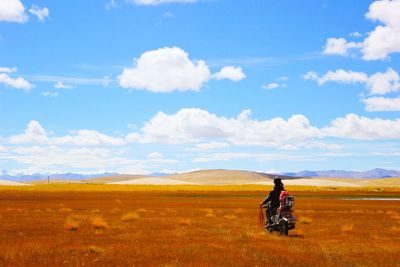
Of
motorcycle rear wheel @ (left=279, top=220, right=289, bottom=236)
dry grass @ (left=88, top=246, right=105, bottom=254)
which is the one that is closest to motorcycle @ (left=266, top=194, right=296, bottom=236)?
motorcycle rear wheel @ (left=279, top=220, right=289, bottom=236)

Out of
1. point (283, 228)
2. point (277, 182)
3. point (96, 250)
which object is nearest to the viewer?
point (96, 250)

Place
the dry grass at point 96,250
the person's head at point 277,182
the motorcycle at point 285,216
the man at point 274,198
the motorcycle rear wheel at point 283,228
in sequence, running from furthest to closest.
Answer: the man at point 274,198
the person's head at point 277,182
the motorcycle rear wheel at point 283,228
the motorcycle at point 285,216
the dry grass at point 96,250

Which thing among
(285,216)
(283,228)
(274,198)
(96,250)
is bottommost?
(96,250)

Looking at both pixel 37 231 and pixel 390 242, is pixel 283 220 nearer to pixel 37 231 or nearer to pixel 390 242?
pixel 390 242

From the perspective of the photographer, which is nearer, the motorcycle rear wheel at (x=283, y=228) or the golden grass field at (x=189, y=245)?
the golden grass field at (x=189, y=245)

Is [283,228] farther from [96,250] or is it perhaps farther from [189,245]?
[96,250]

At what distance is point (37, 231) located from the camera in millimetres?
25828

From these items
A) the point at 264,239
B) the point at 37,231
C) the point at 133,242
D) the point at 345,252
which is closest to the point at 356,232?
the point at 264,239

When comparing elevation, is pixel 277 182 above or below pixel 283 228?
above

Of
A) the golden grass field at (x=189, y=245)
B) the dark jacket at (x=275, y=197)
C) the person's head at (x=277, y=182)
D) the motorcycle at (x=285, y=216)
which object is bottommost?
the golden grass field at (x=189, y=245)

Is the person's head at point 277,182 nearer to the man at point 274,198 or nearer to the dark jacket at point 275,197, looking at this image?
the man at point 274,198

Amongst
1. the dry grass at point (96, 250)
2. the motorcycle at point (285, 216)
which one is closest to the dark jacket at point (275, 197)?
the motorcycle at point (285, 216)

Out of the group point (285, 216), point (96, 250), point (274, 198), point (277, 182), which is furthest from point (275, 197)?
point (96, 250)

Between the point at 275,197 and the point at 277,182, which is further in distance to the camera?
the point at 275,197
